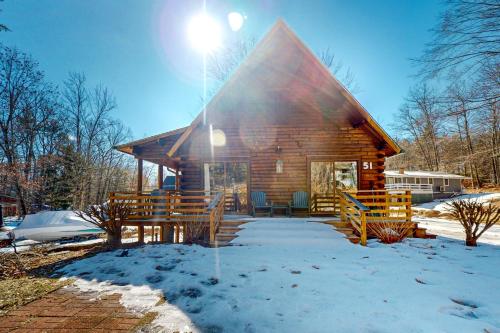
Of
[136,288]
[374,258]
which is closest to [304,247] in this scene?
[374,258]

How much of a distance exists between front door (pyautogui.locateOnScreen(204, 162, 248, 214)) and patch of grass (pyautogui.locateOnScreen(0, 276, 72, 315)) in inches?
214

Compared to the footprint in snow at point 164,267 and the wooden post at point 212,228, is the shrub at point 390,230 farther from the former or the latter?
the footprint in snow at point 164,267

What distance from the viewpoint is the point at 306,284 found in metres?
3.39

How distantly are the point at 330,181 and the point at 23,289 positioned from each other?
9.32 meters

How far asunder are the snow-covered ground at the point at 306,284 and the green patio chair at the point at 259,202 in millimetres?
2529

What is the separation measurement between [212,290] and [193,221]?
3132mm

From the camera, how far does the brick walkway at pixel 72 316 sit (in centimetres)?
239

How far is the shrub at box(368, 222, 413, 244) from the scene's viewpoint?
5773mm

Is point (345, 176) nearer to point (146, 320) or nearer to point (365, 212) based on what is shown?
point (365, 212)

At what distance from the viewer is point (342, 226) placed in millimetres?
6758

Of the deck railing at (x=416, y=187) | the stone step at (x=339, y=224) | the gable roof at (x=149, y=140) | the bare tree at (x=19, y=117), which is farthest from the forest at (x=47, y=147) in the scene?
the deck railing at (x=416, y=187)

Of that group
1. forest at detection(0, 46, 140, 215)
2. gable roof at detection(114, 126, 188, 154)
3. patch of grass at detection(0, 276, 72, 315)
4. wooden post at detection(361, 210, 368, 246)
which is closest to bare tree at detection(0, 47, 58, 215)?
forest at detection(0, 46, 140, 215)

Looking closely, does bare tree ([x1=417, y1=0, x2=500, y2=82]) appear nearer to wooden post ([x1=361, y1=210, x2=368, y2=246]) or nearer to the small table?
wooden post ([x1=361, y1=210, x2=368, y2=246])

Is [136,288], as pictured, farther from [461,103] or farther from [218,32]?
[218,32]
